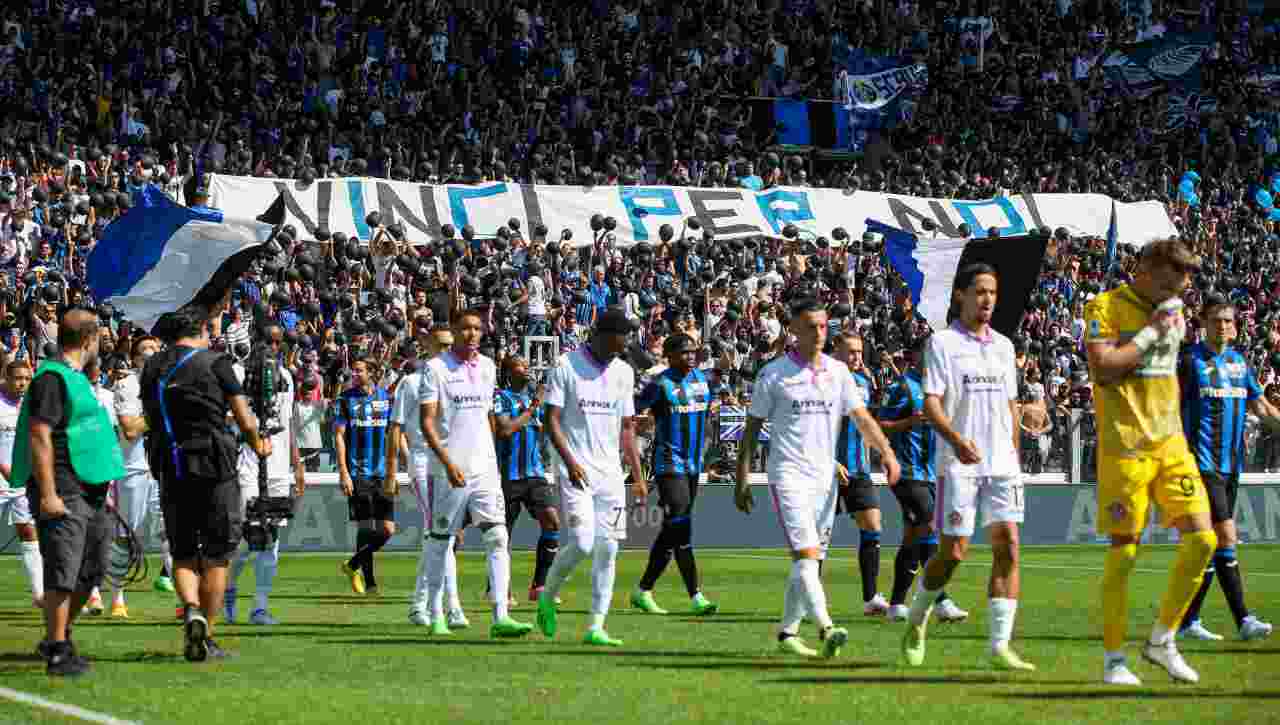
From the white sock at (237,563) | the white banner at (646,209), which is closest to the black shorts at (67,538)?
the white sock at (237,563)

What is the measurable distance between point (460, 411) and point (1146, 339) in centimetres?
518

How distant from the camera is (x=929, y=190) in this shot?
37.4 meters

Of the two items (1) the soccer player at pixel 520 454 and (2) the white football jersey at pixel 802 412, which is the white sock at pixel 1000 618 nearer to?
(2) the white football jersey at pixel 802 412

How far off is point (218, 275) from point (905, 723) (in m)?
14.9

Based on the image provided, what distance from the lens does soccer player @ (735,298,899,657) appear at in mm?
11727

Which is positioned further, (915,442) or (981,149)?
(981,149)

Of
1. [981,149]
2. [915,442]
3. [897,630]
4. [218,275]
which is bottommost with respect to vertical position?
[897,630]

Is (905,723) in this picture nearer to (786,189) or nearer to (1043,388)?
(1043,388)

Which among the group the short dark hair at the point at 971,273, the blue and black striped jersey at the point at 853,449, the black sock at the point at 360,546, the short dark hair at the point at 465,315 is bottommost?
the black sock at the point at 360,546

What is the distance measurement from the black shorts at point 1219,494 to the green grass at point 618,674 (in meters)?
0.85

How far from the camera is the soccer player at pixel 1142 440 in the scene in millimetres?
9930

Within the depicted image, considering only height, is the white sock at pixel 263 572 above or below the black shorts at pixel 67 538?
below

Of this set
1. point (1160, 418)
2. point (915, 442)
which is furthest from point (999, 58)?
point (1160, 418)

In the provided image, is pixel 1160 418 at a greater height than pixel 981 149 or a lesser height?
lesser
